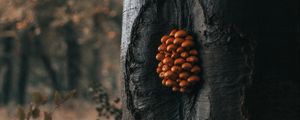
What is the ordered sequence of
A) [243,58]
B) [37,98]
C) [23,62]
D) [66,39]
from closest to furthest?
[243,58], [37,98], [66,39], [23,62]

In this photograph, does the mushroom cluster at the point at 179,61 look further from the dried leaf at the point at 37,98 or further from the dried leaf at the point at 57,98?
the dried leaf at the point at 57,98

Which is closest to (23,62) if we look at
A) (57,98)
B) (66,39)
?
(66,39)

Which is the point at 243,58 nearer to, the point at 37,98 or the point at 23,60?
the point at 37,98

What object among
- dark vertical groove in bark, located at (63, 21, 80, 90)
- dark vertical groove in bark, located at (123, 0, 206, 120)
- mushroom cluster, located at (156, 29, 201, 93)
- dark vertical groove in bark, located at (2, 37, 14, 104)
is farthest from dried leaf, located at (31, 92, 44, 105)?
dark vertical groove in bark, located at (2, 37, 14, 104)

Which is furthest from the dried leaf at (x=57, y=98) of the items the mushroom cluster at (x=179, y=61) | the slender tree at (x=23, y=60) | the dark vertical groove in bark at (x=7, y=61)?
the dark vertical groove in bark at (x=7, y=61)

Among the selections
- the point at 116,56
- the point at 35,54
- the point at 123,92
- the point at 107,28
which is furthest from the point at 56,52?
the point at 123,92

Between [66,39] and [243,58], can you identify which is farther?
[66,39]

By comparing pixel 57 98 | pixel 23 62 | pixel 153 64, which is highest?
pixel 153 64
